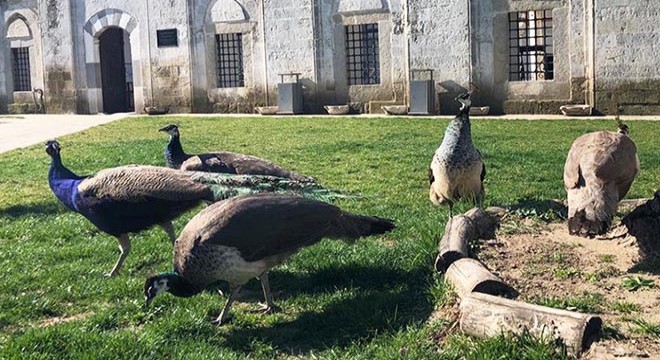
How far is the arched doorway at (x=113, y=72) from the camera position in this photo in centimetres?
2456

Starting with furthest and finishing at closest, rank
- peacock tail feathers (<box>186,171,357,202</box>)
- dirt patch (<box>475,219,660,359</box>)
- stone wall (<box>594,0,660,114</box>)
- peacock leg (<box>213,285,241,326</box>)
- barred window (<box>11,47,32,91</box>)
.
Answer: barred window (<box>11,47,32,91</box>) → stone wall (<box>594,0,660,114</box>) → peacock tail feathers (<box>186,171,357,202</box>) → peacock leg (<box>213,285,241,326</box>) → dirt patch (<box>475,219,660,359</box>)

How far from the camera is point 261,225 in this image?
14.8ft

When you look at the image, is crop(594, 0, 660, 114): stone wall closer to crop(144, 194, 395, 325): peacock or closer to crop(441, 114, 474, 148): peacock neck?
crop(441, 114, 474, 148): peacock neck

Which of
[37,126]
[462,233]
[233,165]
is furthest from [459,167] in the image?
[37,126]

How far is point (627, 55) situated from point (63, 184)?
1523 cm

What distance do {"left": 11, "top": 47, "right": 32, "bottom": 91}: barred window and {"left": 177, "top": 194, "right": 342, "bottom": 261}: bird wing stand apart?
896 inches

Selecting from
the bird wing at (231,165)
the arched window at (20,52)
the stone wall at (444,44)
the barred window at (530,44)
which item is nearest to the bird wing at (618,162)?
the bird wing at (231,165)

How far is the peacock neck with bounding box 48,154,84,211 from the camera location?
18.6 ft

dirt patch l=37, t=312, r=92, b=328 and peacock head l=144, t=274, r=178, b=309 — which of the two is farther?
dirt patch l=37, t=312, r=92, b=328

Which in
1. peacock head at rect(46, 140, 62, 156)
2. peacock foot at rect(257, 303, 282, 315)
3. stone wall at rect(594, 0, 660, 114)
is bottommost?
peacock foot at rect(257, 303, 282, 315)

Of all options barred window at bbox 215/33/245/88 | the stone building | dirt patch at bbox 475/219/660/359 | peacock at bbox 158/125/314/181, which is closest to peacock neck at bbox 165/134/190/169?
peacock at bbox 158/125/314/181

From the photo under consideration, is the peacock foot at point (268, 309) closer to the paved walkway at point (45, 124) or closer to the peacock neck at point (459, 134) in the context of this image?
the peacock neck at point (459, 134)

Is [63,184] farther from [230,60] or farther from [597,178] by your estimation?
[230,60]

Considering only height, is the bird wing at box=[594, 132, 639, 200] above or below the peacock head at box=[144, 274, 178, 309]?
above
